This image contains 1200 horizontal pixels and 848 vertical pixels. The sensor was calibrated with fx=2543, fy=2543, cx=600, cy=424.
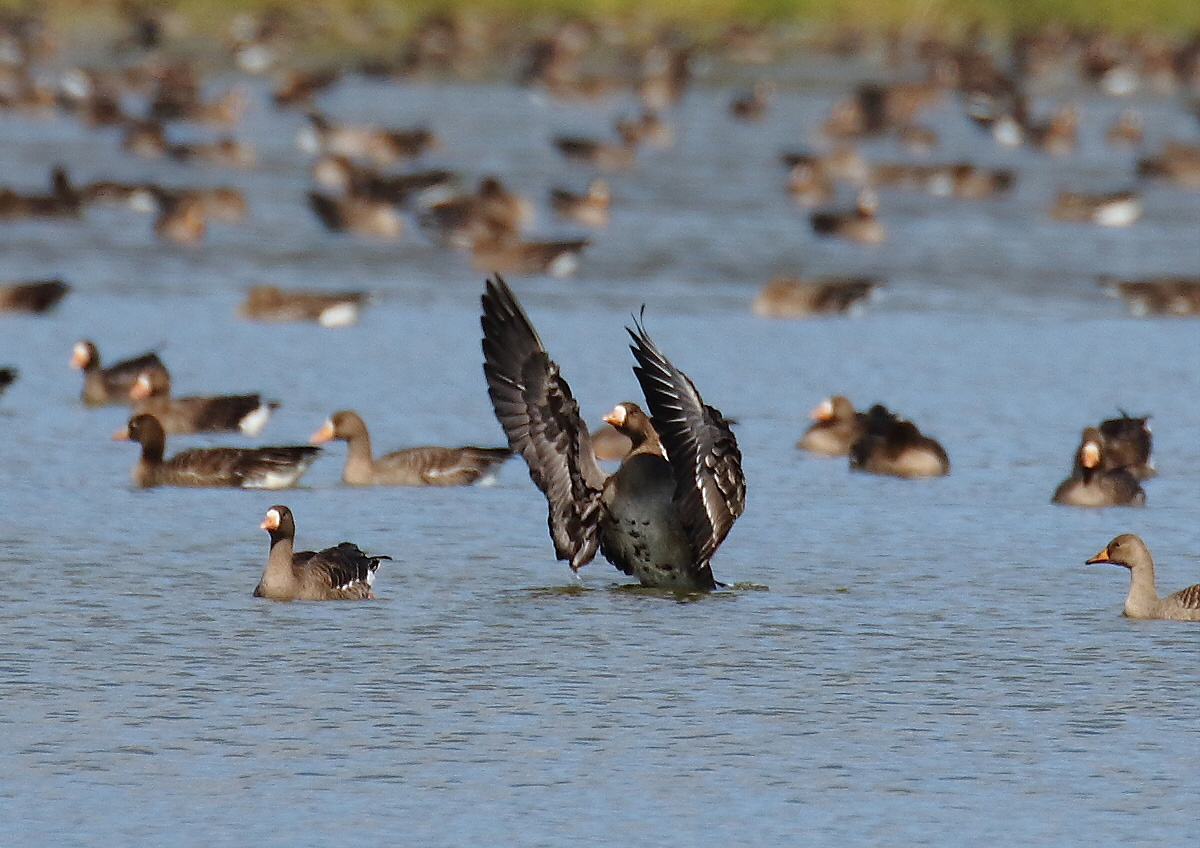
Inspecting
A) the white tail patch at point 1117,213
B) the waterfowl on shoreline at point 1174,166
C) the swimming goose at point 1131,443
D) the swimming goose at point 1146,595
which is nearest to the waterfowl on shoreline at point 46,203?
the white tail patch at point 1117,213

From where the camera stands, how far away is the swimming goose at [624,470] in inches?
484

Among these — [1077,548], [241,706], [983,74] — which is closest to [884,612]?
[1077,548]

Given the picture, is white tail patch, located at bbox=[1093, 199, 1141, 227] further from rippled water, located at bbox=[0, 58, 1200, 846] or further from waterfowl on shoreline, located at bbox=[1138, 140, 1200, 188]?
rippled water, located at bbox=[0, 58, 1200, 846]

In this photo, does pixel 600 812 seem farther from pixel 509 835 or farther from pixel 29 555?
pixel 29 555

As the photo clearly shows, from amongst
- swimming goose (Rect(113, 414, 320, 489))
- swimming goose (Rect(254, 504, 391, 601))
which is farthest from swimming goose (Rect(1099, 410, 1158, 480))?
swimming goose (Rect(254, 504, 391, 601))

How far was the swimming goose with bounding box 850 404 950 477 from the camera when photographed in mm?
15867

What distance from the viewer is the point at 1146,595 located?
1200 centimetres

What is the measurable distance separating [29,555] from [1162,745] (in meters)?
6.18

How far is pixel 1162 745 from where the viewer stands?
9.60 metres

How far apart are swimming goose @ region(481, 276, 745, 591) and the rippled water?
29 cm

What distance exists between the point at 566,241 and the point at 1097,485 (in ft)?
42.3

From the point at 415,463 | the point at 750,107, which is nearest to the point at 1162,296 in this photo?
the point at 415,463

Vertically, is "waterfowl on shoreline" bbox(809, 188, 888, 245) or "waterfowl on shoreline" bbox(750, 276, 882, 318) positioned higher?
"waterfowl on shoreline" bbox(809, 188, 888, 245)

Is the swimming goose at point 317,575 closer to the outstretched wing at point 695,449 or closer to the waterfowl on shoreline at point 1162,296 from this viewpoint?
the outstretched wing at point 695,449
